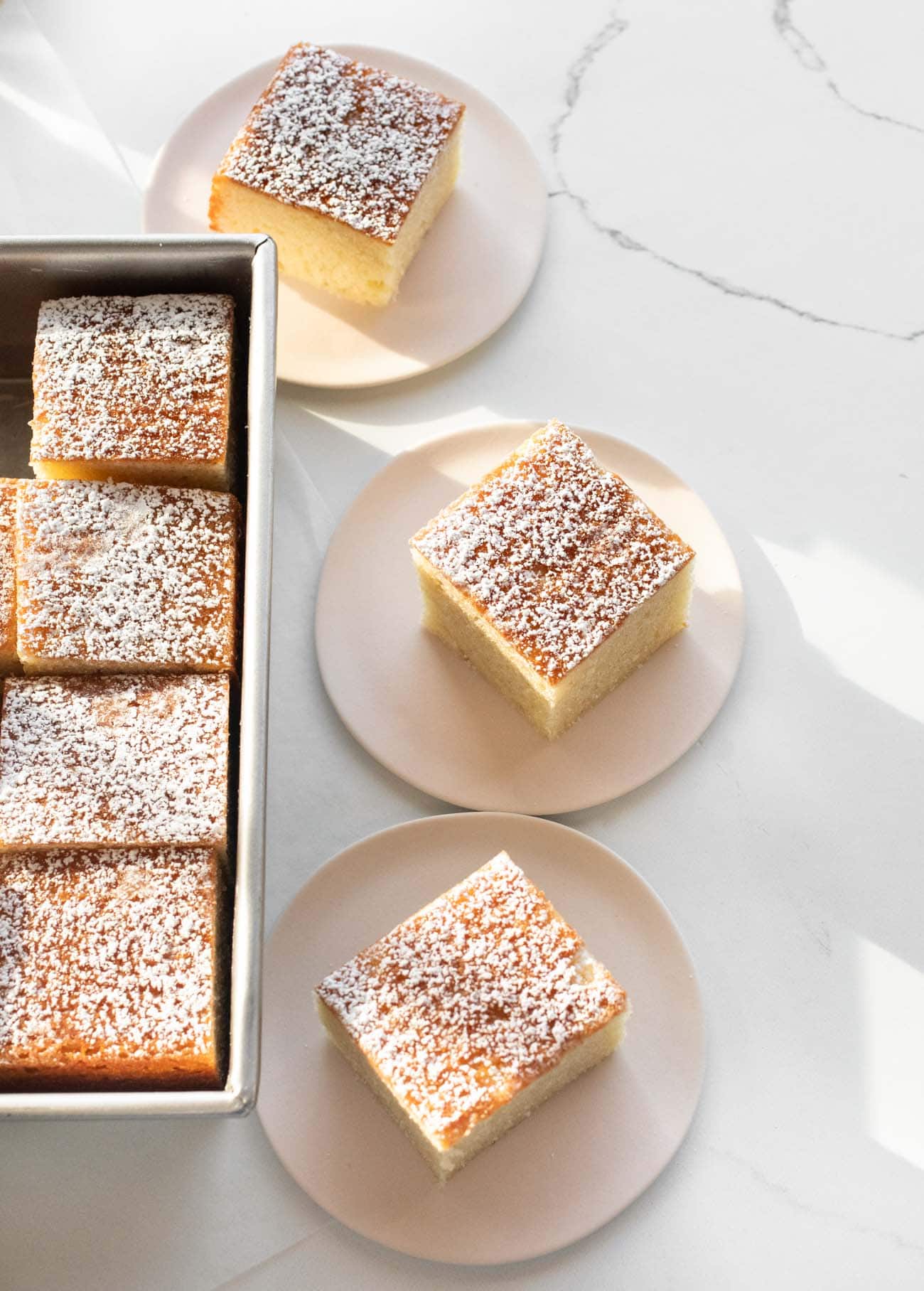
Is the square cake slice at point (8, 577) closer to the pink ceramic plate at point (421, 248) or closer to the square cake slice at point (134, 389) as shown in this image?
the square cake slice at point (134, 389)

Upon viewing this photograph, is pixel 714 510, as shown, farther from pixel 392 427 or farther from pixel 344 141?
pixel 344 141

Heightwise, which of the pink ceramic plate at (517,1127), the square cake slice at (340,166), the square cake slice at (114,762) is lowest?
the pink ceramic plate at (517,1127)

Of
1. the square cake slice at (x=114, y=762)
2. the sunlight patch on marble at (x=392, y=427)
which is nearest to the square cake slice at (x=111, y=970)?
the square cake slice at (x=114, y=762)

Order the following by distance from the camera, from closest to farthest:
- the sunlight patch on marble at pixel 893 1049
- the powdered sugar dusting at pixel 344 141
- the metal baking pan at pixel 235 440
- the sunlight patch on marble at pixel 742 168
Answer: the metal baking pan at pixel 235 440 → the sunlight patch on marble at pixel 893 1049 → the powdered sugar dusting at pixel 344 141 → the sunlight patch on marble at pixel 742 168

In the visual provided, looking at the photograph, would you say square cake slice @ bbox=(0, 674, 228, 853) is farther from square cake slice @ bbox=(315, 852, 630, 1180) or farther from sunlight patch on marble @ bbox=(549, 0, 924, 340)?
sunlight patch on marble @ bbox=(549, 0, 924, 340)

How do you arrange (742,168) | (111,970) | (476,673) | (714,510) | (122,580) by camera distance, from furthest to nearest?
1. (742,168)
2. (714,510)
3. (476,673)
4. (122,580)
5. (111,970)

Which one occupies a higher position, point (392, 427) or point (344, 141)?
point (344, 141)

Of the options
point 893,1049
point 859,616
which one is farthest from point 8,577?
point 893,1049
